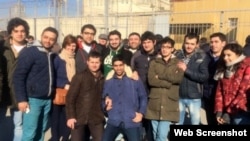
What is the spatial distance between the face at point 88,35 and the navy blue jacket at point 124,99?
4.12 ft

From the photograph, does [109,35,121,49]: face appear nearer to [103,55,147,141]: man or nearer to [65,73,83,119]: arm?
[103,55,147,141]: man

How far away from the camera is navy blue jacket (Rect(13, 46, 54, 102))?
13.8ft

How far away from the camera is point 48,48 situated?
4.40m

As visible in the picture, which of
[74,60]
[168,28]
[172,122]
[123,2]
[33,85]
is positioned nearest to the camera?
[33,85]

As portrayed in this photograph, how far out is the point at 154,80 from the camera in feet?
14.9

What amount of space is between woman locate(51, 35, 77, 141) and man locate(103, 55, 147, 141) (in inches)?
32.9

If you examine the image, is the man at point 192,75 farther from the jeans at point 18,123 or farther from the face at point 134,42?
the jeans at point 18,123

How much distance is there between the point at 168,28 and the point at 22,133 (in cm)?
624

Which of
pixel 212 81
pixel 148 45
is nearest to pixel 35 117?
pixel 148 45

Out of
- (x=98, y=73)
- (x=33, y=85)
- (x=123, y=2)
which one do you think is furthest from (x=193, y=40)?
(x=123, y=2)

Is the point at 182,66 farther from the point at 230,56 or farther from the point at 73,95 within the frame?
the point at 73,95

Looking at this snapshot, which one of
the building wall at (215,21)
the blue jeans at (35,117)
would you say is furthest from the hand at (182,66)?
the building wall at (215,21)

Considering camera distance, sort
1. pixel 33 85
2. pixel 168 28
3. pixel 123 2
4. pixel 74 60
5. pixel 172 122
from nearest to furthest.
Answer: pixel 33 85
pixel 172 122
pixel 74 60
pixel 168 28
pixel 123 2

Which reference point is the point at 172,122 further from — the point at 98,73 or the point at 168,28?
the point at 168,28
